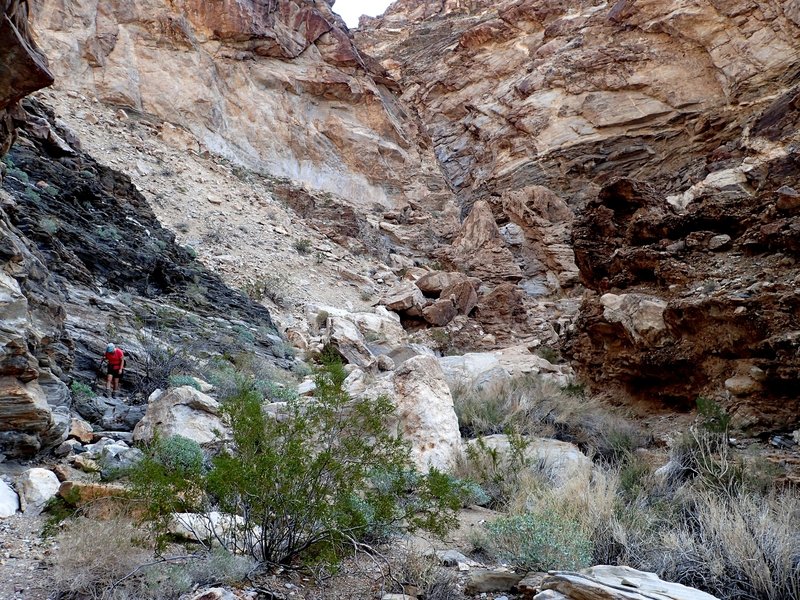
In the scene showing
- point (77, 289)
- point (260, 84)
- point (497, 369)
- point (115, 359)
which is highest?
point (260, 84)

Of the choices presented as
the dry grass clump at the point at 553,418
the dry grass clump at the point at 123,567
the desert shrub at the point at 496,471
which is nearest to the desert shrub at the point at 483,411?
the dry grass clump at the point at 553,418

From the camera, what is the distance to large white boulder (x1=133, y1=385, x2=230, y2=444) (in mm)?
5910

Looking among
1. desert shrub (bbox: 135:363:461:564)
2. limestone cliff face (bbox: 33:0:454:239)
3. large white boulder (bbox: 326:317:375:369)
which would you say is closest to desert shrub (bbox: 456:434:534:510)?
desert shrub (bbox: 135:363:461:564)

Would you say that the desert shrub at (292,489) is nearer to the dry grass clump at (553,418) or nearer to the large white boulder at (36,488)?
the large white boulder at (36,488)

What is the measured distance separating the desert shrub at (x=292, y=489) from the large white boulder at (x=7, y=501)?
1.13 m

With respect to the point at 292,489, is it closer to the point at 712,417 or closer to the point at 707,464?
the point at 707,464

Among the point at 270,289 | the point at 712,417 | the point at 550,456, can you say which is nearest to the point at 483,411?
the point at 550,456

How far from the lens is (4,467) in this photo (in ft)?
15.4

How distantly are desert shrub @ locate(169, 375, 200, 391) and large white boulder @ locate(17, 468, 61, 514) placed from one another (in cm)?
327

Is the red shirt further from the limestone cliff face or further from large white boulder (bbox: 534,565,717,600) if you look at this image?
the limestone cliff face

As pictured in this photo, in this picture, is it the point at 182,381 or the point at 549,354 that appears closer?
the point at 182,381

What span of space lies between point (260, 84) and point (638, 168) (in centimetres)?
1731

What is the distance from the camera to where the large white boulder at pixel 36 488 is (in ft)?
13.4

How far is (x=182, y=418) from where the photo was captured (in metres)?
6.11
